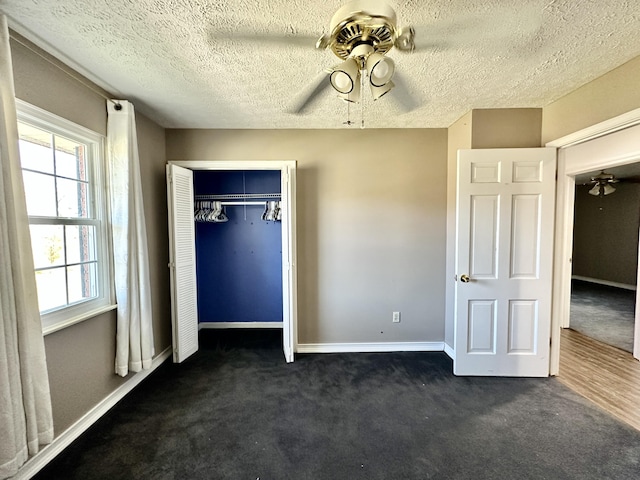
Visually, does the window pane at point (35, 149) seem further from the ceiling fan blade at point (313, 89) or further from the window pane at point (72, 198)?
the ceiling fan blade at point (313, 89)

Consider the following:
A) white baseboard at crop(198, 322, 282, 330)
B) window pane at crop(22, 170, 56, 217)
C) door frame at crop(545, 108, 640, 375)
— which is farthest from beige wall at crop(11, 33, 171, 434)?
door frame at crop(545, 108, 640, 375)

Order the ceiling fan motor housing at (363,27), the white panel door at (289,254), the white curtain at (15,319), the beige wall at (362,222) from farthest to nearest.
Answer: the beige wall at (362,222) → the white panel door at (289,254) → the white curtain at (15,319) → the ceiling fan motor housing at (363,27)

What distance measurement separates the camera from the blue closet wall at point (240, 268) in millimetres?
3625

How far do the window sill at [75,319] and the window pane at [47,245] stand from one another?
0.37 metres

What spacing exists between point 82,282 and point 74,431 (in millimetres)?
980

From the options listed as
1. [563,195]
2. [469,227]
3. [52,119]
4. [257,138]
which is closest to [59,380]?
[52,119]

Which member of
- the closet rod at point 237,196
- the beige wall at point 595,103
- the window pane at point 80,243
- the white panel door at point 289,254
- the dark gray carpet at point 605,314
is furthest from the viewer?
the closet rod at point 237,196

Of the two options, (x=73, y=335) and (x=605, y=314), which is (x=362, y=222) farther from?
(x=605, y=314)

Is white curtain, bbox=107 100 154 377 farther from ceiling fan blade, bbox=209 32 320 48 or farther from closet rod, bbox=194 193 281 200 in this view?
closet rod, bbox=194 193 281 200

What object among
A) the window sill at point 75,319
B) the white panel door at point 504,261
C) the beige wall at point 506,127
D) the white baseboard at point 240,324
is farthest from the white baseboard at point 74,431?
the beige wall at point 506,127

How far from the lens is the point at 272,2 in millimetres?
1254

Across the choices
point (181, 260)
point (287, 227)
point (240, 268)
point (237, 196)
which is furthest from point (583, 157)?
point (181, 260)

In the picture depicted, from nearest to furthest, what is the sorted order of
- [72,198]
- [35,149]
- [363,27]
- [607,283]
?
[363,27] < [35,149] < [72,198] < [607,283]

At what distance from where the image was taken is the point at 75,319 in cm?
177
